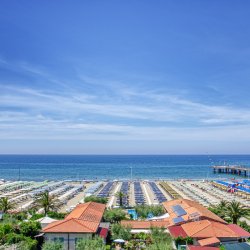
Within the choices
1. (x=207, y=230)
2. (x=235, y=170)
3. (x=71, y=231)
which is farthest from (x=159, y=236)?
(x=235, y=170)

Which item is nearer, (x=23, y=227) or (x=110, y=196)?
(x=23, y=227)

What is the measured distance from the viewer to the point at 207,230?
2386cm

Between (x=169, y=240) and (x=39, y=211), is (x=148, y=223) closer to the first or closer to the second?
(x=169, y=240)

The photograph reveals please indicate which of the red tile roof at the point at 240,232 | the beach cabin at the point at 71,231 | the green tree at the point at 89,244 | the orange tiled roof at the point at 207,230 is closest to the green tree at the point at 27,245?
the beach cabin at the point at 71,231

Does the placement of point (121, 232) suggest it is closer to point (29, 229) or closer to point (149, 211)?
point (29, 229)

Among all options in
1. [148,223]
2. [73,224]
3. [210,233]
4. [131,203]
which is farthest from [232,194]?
[73,224]

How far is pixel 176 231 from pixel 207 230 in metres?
2.80

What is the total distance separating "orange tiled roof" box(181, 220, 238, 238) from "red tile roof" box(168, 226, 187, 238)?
0.30 meters

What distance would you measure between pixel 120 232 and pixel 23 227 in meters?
7.82

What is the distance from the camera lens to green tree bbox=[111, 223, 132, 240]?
86.2 ft

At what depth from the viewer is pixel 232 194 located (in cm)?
6088

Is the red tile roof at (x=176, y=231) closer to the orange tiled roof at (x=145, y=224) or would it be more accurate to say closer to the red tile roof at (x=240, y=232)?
the orange tiled roof at (x=145, y=224)

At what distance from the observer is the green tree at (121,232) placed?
86.2ft

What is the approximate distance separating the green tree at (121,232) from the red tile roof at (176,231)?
3457mm
